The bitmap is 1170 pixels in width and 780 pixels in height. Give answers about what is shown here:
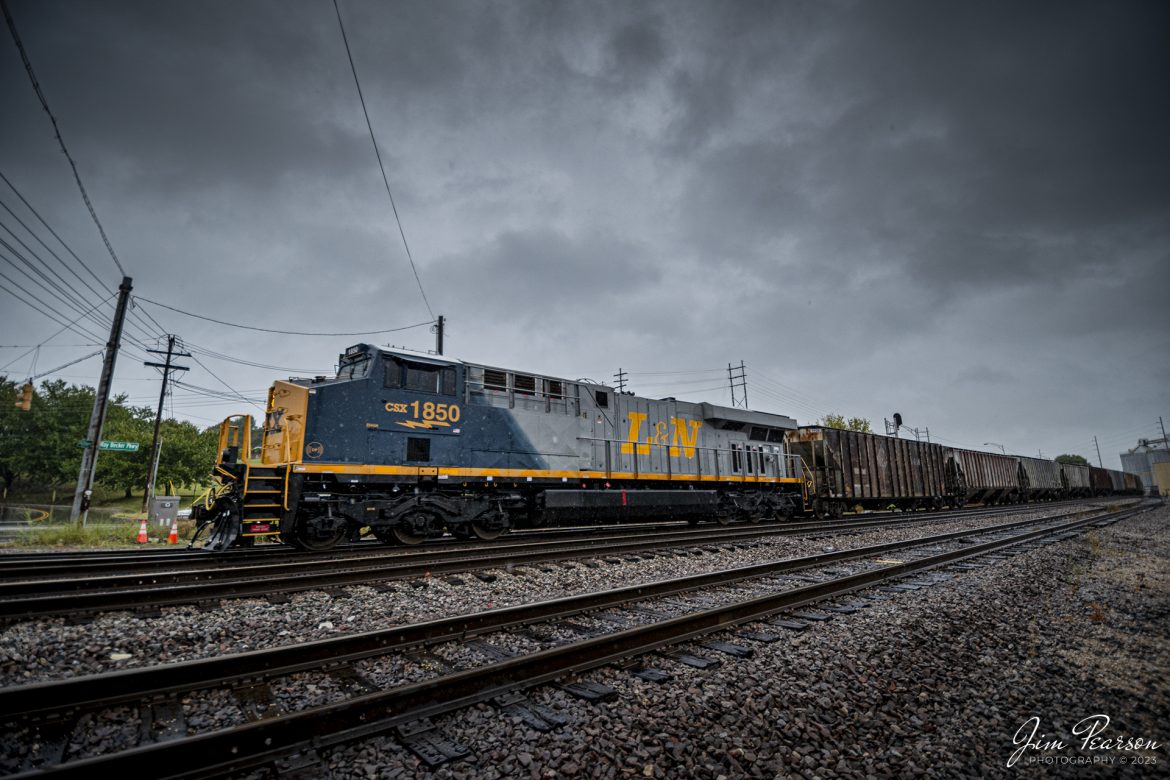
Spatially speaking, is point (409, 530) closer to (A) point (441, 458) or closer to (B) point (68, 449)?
(A) point (441, 458)

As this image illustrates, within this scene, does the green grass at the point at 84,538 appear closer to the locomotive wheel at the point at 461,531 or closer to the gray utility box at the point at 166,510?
the gray utility box at the point at 166,510

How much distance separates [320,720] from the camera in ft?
8.83

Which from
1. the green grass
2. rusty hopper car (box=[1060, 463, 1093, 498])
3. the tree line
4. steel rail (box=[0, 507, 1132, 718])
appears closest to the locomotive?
the green grass

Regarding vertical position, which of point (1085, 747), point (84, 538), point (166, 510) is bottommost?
point (1085, 747)

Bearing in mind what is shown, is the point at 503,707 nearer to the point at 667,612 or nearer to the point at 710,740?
the point at 710,740

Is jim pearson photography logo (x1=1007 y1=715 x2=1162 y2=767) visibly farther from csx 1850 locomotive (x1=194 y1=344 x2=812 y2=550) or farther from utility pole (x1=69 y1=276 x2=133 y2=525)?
utility pole (x1=69 y1=276 x2=133 y2=525)

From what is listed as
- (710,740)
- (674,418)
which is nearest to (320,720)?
(710,740)

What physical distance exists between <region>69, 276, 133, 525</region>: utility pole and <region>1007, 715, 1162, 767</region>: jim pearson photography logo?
19.7m

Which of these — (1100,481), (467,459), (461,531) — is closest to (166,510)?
(461,531)

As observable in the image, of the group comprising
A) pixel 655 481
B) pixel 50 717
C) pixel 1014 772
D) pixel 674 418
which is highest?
pixel 674 418

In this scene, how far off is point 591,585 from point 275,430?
636cm

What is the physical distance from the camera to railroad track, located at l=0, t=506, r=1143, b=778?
2479 millimetres

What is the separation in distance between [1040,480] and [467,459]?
4153 centimetres

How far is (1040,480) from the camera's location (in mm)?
35250
